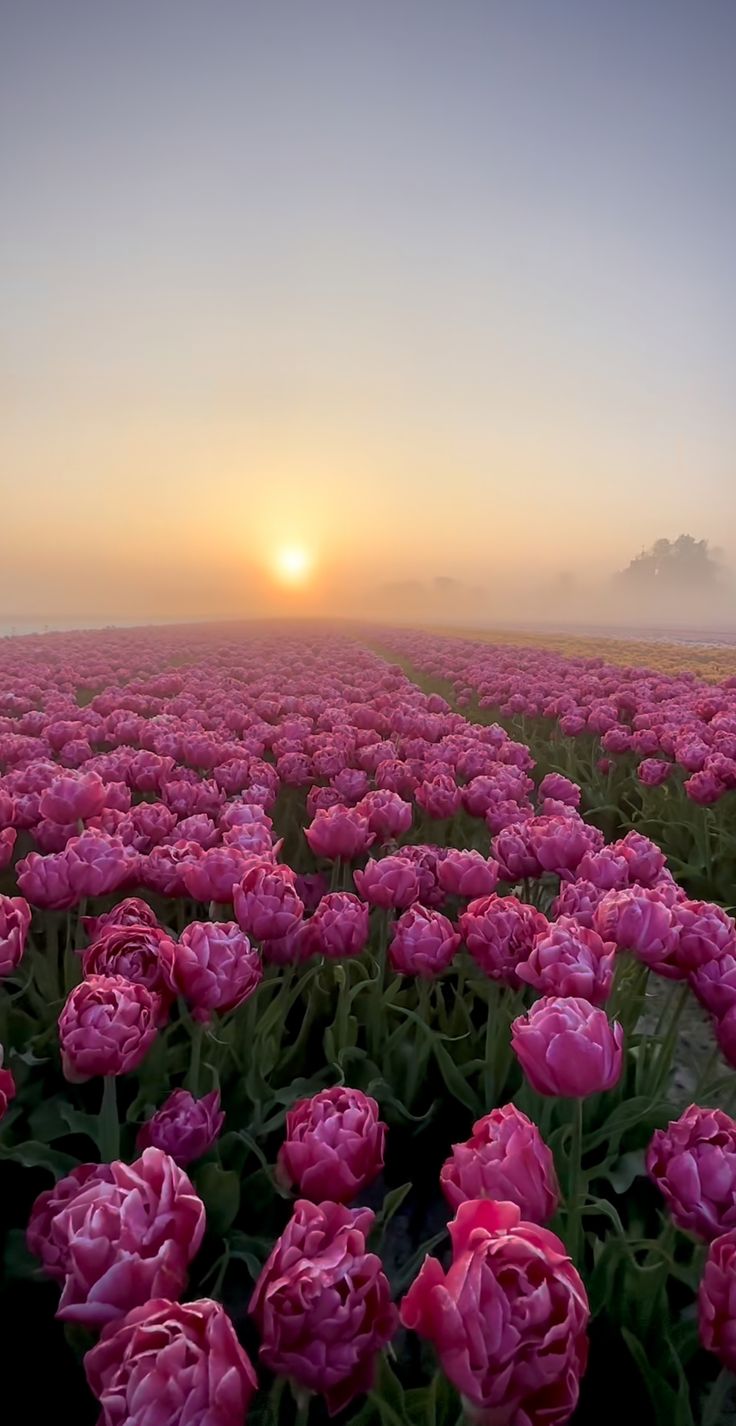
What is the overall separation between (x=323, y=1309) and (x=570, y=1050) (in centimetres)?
76

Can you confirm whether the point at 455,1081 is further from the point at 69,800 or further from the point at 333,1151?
the point at 69,800

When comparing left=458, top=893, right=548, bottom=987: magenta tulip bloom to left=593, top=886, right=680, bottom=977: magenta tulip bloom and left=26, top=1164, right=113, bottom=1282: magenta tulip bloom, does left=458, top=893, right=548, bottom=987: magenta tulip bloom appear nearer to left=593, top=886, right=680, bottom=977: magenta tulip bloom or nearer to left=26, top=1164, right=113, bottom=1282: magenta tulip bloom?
left=593, top=886, right=680, bottom=977: magenta tulip bloom

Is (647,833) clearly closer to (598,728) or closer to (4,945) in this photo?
(598,728)

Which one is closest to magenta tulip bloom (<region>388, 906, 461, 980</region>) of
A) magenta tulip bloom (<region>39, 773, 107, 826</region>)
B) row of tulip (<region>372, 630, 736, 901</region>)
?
magenta tulip bloom (<region>39, 773, 107, 826</region>)

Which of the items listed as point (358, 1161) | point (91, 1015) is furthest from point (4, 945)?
point (358, 1161)

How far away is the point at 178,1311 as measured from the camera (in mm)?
1145

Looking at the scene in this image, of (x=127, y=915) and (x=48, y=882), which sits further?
(x=48, y=882)

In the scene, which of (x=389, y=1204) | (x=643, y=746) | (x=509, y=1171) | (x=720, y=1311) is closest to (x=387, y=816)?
(x=389, y=1204)

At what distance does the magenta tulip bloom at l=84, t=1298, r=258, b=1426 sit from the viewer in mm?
1067

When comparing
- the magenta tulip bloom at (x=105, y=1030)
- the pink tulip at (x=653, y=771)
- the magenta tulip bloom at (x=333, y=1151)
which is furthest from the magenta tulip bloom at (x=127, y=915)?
the pink tulip at (x=653, y=771)

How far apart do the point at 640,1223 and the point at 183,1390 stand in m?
1.90

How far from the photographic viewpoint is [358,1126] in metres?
1.71

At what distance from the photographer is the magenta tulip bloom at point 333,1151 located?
165 centimetres

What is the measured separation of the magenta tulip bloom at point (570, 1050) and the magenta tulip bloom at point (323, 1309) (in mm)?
608
